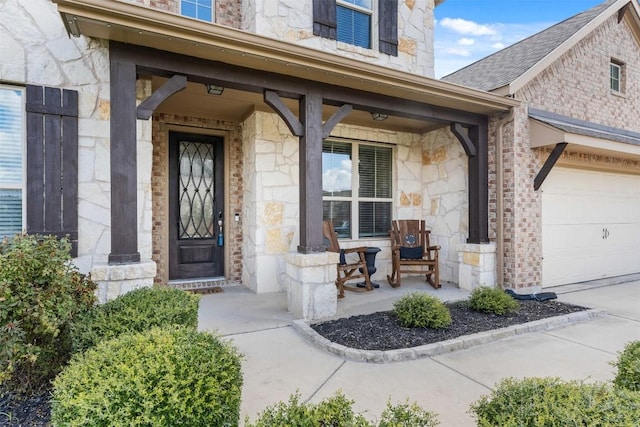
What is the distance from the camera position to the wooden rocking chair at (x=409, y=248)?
5.40 m

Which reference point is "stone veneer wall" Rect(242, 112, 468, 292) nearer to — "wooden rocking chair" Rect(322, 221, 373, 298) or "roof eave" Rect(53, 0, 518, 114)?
"wooden rocking chair" Rect(322, 221, 373, 298)

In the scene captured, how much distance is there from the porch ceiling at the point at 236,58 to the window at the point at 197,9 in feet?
3.62

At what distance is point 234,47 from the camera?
10.6 feet

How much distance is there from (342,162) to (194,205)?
2448mm

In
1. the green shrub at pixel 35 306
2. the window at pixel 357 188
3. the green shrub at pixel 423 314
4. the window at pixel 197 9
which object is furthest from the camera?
the window at pixel 357 188

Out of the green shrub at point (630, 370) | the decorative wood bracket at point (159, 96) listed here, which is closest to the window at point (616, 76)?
the green shrub at point (630, 370)

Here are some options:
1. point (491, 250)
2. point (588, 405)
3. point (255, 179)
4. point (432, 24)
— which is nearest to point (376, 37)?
point (432, 24)

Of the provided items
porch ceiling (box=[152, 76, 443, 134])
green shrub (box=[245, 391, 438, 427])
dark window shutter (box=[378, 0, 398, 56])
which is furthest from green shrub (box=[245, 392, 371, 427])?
dark window shutter (box=[378, 0, 398, 56])

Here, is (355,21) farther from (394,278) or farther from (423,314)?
(423,314)

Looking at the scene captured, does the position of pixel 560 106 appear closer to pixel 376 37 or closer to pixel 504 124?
pixel 504 124

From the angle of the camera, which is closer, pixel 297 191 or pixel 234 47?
pixel 234 47

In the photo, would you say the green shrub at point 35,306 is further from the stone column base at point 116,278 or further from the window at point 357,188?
the window at point 357,188

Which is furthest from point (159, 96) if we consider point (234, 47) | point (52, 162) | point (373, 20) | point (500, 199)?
point (500, 199)

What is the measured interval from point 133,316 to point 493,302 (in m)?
3.54
